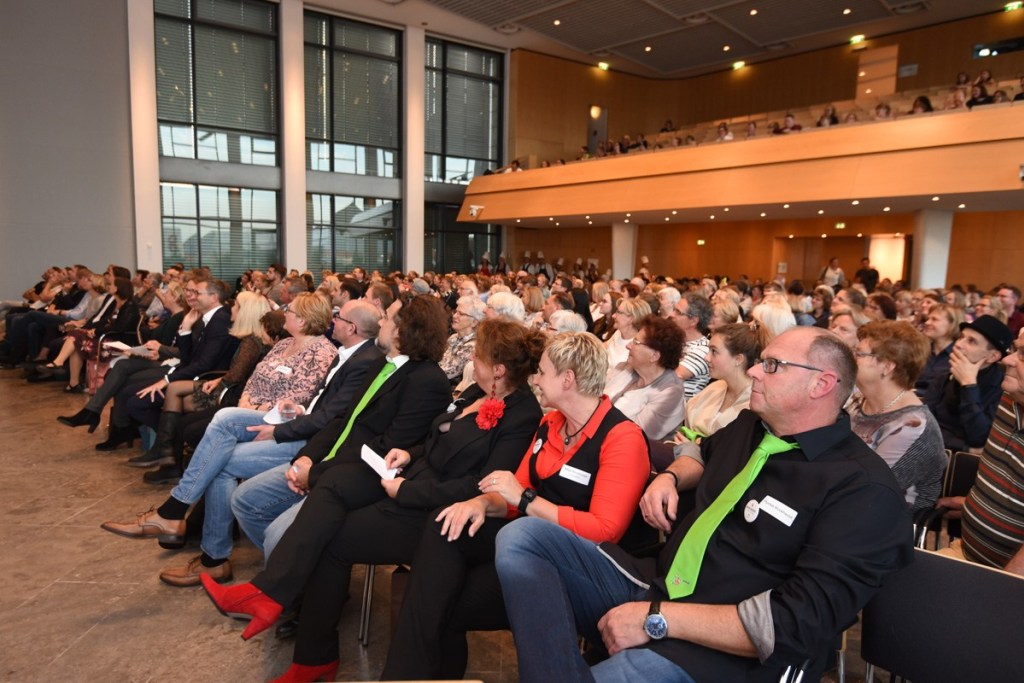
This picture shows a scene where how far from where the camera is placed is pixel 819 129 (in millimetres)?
12133

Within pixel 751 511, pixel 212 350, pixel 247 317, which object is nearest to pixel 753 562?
pixel 751 511

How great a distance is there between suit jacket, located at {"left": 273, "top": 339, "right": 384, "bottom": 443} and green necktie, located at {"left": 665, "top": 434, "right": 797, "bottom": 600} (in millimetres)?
2028

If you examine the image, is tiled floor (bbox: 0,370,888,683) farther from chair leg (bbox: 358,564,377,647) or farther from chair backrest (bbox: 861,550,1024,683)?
chair backrest (bbox: 861,550,1024,683)

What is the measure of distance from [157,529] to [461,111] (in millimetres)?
18409

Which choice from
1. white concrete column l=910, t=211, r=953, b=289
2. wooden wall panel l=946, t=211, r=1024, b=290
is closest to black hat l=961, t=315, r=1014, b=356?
white concrete column l=910, t=211, r=953, b=289

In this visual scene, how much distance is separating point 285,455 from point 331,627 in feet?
4.23

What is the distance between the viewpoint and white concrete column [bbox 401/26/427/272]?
1808 centimetres

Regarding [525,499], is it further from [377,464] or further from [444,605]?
[377,464]

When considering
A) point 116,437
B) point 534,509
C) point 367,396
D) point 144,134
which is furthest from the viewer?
point 144,134

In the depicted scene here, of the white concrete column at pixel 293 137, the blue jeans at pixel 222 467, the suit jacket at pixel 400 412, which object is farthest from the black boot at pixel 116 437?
the white concrete column at pixel 293 137

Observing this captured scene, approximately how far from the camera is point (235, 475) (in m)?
3.30

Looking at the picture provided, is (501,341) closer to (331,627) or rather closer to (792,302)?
(331,627)

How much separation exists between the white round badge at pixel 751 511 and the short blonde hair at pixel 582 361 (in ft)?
2.27

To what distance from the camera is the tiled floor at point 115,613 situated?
2.46 m
